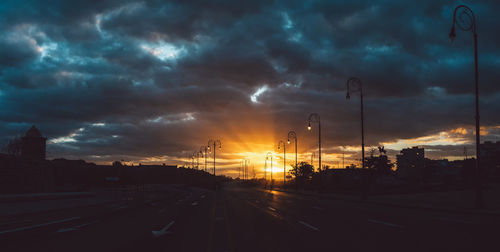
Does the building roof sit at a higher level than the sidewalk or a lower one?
higher

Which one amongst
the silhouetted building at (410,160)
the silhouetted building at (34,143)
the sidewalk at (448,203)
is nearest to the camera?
the sidewalk at (448,203)

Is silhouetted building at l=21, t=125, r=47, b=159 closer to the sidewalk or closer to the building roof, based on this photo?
the building roof

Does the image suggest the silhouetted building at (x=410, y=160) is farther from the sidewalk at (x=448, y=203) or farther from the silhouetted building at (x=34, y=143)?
the sidewalk at (x=448, y=203)

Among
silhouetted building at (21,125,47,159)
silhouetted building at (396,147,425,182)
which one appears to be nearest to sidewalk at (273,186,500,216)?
silhouetted building at (21,125,47,159)

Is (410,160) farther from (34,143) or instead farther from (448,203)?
(448,203)

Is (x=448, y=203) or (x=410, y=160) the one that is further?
(x=410, y=160)

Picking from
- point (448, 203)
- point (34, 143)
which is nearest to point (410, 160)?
point (34, 143)

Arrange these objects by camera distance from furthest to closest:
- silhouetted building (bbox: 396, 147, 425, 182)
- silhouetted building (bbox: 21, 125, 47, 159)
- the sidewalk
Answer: silhouetted building (bbox: 396, 147, 425, 182) < silhouetted building (bbox: 21, 125, 47, 159) < the sidewalk

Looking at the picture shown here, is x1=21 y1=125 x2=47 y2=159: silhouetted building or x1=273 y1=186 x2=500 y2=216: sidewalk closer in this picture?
x1=273 y1=186 x2=500 y2=216: sidewalk

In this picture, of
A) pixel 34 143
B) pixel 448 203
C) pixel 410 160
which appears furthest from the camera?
pixel 410 160

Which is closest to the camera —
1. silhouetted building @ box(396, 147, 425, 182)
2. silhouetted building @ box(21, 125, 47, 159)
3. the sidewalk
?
the sidewalk

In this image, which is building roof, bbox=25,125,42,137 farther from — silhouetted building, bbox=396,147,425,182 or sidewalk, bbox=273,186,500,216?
silhouetted building, bbox=396,147,425,182

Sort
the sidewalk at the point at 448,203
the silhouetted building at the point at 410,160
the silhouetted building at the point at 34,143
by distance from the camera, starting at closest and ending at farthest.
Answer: the sidewalk at the point at 448,203
the silhouetted building at the point at 34,143
the silhouetted building at the point at 410,160

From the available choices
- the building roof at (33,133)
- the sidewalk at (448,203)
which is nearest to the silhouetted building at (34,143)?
the building roof at (33,133)
